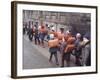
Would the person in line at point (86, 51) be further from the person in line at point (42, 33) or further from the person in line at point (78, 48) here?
the person in line at point (42, 33)

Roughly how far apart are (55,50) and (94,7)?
58 cm

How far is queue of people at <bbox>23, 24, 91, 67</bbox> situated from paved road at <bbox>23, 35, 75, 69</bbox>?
36 millimetres

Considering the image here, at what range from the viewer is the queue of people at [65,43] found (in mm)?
2059

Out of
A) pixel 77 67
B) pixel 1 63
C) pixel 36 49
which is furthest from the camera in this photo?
pixel 77 67

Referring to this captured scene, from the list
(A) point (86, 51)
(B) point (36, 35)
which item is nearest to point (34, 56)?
(B) point (36, 35)

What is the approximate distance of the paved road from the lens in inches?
78.8

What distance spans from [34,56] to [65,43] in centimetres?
32

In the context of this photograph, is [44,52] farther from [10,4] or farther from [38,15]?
[10,4]

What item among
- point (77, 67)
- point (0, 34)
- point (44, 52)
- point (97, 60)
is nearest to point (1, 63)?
point (0, 34)

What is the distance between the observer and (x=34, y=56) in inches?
80.2

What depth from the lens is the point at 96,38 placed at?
229 centimetres

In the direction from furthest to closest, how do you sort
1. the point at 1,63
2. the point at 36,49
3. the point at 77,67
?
the point at 77,67, the point at 36,49, the point at 1,63

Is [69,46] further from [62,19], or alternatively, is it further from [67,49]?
[62,19]

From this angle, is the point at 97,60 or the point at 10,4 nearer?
the point at 10,4
